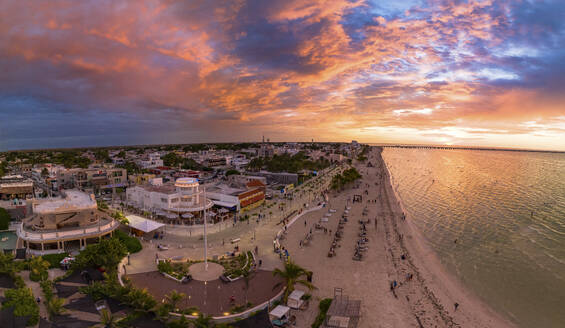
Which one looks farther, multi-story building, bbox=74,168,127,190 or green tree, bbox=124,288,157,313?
multi-story building, bbox=74,168,127,190

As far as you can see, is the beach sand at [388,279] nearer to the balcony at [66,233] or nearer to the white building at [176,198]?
the white building at [176,198]

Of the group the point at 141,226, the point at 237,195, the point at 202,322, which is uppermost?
the point at 237,195

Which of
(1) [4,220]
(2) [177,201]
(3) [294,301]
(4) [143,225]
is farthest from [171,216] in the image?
(3) [294,301]

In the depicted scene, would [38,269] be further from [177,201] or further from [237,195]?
[237,195]

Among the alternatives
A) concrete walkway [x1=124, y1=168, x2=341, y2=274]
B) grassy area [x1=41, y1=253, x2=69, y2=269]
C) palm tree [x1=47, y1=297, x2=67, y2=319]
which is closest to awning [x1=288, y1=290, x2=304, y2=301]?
concrete walkway [x1=124, y1=168, x2=341, y2=274]

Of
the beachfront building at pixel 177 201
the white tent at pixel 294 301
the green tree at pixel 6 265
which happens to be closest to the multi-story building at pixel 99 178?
the beachfront building at pixel 177 201

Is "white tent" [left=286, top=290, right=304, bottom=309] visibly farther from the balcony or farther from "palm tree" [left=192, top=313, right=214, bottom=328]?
the balcony

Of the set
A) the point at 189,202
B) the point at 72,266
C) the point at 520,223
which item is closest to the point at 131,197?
the point at 189,202
